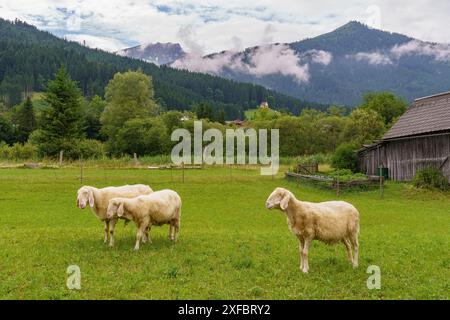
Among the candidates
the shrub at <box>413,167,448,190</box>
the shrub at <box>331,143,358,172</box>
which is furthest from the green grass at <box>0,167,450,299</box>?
the shrub at <box>331,143,358,172</box>

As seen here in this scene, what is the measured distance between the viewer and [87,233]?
1686cm

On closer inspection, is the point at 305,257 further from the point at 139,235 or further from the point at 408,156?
the point at 408,156

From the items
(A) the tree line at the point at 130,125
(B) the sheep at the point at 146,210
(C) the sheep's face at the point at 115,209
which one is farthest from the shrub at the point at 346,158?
(C) the sheep's face at the point at 115,209

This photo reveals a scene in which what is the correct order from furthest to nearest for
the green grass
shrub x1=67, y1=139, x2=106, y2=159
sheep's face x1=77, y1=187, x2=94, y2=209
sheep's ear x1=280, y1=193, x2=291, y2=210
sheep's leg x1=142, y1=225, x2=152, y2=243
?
1. shrub x1=67, y1=139, x2=106, y2=159
2. sheep's leg x1=142, y1=225, x2=152, y2=243
3. sheep's face x1=77, y1=187, x2=94, y2=209
4. sheep's ear x1=280, y1=193, x2=291, y2=210
5. the green grass

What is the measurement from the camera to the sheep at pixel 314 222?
37.1ft

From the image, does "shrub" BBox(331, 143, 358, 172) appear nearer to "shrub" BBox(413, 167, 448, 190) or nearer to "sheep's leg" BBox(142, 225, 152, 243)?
"shrub" BBox(413, 167, 448, 190)

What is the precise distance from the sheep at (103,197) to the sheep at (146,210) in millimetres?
888

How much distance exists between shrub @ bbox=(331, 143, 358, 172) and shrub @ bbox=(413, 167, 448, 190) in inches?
531

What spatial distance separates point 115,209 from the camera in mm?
13492

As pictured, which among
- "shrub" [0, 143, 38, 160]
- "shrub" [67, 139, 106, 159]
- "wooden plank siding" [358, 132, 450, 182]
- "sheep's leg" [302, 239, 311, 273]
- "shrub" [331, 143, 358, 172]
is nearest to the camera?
"sheep's leg" [302, 239, 311, 273]

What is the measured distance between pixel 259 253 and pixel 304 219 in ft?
8.56

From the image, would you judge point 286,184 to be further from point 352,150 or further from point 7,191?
point 7,191

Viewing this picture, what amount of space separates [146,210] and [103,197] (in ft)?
7.77

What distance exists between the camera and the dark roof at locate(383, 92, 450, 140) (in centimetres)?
3745
